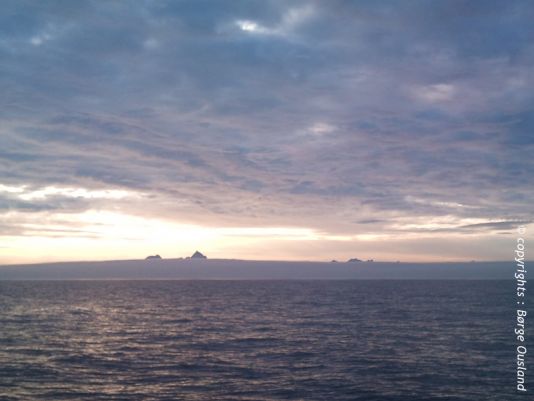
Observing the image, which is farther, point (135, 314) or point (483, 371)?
point (135, 314)

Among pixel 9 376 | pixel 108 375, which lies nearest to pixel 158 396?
pixel 108 375

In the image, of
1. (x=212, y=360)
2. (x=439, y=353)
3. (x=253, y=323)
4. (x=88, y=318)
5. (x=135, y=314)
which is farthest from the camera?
(x=135, y=314)

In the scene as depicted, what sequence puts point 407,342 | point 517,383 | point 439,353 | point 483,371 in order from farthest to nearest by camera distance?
point 407,342 < point 439,353 < point 483,371 < point 517,383

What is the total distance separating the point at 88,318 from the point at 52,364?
33.3 meters

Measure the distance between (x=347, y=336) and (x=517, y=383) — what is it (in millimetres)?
19342

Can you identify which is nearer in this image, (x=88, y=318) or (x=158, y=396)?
(x=158, y=396)

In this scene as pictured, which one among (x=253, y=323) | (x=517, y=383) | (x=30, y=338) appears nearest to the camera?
(x=517, y=383)

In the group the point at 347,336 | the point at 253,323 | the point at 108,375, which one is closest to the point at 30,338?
the point at 108,375

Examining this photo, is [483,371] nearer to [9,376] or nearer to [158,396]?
[158,396]

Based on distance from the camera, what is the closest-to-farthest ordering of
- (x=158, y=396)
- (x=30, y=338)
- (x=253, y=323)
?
(x=158, y=396) < (x=30, y=338) < (x=253, y=323)

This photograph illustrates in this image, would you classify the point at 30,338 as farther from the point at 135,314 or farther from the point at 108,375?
the point at 135,314

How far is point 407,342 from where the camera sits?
1700 inches

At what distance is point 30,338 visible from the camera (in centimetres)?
4619

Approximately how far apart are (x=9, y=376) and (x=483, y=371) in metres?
32.0
